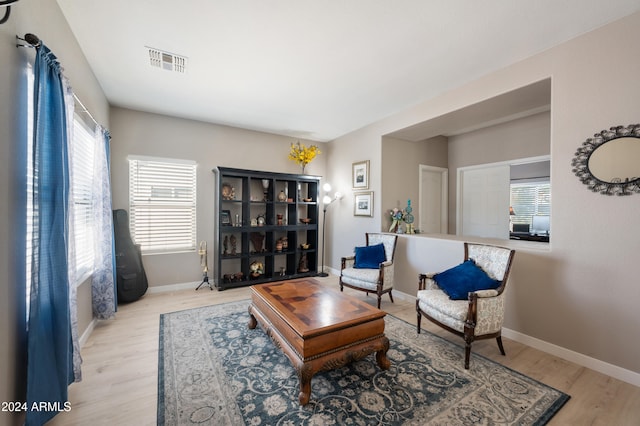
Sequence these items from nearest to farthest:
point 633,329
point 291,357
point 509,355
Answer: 1. point 291,357
2. point 633,329
3. point 509,355

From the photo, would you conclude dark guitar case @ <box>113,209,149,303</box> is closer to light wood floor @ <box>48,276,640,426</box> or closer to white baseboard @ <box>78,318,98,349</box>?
light wood floor @ <box>48,276,640,426</box>

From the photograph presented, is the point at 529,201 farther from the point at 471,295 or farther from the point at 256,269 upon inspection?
the point at 256,269

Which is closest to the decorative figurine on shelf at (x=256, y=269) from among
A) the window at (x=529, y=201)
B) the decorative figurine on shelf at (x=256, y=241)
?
the decorative figurine on shelf at (x=256, y=241)

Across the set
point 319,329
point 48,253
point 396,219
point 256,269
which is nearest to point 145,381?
point 48,253

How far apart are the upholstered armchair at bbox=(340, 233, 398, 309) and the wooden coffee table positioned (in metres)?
1.01

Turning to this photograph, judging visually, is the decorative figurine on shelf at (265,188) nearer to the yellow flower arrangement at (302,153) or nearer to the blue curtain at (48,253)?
the yellow flower arrangement at (302,153)

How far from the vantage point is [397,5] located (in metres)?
1.92

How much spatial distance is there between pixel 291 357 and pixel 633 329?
2.62 metres

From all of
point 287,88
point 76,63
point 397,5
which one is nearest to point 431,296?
point 397,5

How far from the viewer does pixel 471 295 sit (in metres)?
2.19

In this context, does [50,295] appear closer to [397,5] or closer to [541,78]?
[397,5]

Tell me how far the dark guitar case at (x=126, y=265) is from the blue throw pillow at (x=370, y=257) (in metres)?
3.05

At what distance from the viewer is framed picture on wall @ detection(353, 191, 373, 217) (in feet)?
14.5

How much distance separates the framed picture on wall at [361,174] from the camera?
4.49 m
